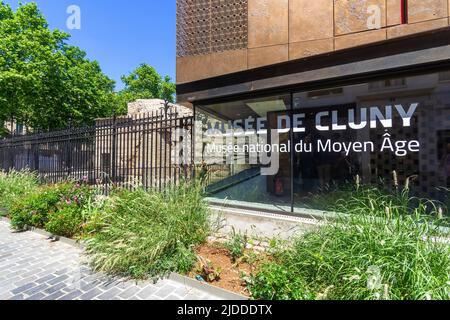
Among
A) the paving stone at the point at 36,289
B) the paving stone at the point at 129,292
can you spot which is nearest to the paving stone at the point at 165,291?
the paving stone at the point at 129,292

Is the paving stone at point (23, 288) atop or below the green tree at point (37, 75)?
below

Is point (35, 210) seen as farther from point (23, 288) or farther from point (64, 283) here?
point (64, 283)

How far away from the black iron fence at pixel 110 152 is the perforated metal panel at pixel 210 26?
2039 millimetres

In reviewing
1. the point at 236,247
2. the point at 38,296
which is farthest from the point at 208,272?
the point at 38,296

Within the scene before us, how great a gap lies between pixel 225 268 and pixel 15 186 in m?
9.09

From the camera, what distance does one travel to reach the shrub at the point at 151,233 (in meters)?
4.11

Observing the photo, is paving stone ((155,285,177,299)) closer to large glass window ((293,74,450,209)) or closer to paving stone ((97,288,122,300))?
paving stone ((97,288,122,300))

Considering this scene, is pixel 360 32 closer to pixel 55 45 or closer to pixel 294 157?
pixel 294 157

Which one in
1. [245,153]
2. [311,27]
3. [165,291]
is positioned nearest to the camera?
[165,291]

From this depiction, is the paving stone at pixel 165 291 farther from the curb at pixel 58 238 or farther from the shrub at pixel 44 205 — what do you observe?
the shrub at pixel 44 205

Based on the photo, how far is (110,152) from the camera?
28.4ft
